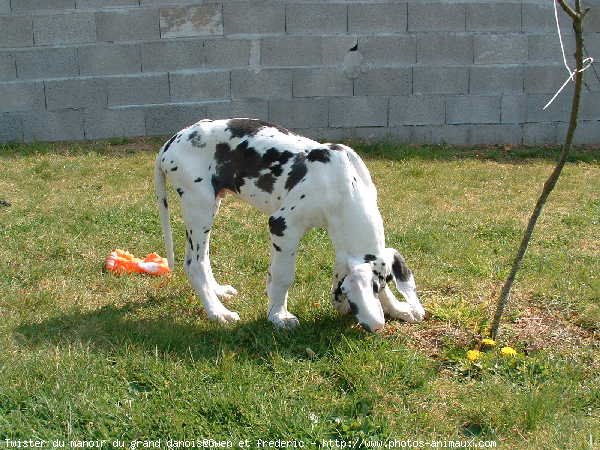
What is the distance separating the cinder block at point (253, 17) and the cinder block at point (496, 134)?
3455 mm

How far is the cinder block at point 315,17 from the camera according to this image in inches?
393

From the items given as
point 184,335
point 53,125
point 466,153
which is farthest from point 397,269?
point 53,125

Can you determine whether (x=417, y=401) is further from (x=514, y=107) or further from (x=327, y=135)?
(x=514, y=107)

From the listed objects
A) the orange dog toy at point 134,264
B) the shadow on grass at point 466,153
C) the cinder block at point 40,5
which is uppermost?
the cinder block at point 40,5

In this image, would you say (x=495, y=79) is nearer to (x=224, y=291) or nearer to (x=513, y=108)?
(x=513, y=108)

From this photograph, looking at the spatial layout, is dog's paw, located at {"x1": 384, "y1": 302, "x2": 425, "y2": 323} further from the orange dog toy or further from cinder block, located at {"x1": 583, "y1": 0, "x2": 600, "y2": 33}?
cinder block, located at {"x1": 583, "y1": 0, "x2": 600, "y2": 33}

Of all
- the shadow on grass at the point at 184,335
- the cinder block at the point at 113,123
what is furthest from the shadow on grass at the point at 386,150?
the shadow on grass at the point at 184,335

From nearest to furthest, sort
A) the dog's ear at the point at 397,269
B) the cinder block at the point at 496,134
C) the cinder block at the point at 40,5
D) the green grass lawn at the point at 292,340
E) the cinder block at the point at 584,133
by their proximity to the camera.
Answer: the green grass lawn at the point at 292,340
the dog's ear at the point at 397,269
the cinder block at the point at 40,5
the cinder block at the point at 496,134
the cinder block at the point at 584,133

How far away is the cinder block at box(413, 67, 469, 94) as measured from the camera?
10445 millimetres

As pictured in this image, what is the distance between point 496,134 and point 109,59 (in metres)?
5.99

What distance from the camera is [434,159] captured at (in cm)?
980

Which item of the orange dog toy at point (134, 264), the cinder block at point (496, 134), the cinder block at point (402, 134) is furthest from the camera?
the cinder block at point (496, 134)

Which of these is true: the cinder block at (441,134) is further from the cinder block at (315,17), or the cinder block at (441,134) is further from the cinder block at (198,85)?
the cinder block at (198,85)

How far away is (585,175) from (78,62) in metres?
7.21
